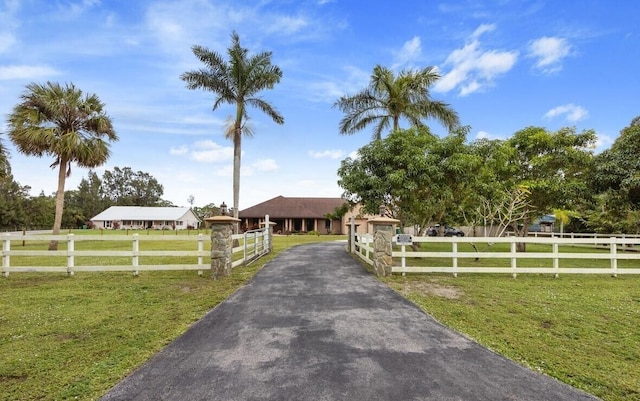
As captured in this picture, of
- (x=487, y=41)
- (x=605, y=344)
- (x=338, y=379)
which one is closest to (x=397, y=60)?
(x=487, y=41)

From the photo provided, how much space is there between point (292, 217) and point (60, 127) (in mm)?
24254

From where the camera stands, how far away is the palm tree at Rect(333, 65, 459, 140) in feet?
53.4

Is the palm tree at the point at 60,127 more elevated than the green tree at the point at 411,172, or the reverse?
the palm tree at the point at 60,127

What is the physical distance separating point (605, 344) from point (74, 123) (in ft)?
74.7

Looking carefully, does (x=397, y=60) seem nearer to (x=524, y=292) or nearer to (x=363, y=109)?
(x=363, y=109)

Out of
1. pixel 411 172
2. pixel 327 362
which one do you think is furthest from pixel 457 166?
pixel 327 362

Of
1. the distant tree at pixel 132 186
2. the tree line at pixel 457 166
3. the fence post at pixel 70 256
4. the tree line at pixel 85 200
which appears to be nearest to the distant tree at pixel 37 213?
the tree line at pixel 85 200

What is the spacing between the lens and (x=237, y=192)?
52.7 feet

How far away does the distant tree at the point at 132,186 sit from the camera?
251 feet

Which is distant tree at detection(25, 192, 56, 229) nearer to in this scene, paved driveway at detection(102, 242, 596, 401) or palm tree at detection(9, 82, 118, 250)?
palm tree at detection(9, 82, 118, 250)

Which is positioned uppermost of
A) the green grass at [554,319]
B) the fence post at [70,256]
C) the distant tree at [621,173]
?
the distant tree at [621,173]

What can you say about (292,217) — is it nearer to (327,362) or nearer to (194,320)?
(194,320)

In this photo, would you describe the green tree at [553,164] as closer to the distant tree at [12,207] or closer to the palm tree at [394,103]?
the palm tree at [394,103]

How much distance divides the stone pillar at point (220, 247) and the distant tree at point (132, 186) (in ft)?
256
